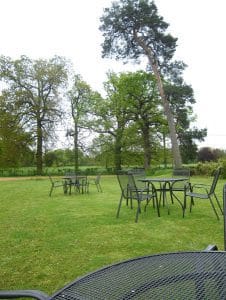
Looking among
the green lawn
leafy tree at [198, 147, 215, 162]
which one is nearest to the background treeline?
leafy tree at [198, 147, 215, 162]

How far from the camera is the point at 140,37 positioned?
16578 millimetres

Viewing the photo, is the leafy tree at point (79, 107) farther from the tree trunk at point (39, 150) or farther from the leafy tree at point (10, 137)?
the leafy tree at point (10, 137)

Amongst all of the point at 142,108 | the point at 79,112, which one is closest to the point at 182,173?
the point at 142,108

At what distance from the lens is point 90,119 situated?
2530 centimetres

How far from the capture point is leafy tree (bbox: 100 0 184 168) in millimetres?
15914

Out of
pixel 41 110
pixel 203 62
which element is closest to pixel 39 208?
pixel 203 62

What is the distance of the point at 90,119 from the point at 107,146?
2592 mm

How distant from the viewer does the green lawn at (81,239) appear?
3.10 metres

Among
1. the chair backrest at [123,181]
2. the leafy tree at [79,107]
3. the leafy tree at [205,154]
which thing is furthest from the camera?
the leafy tree at [205,154]

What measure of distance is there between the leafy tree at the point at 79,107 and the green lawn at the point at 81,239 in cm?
1913

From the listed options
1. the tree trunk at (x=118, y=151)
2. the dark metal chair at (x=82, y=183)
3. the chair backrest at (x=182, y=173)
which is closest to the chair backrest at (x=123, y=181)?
the chair backrest at (x=182, y=173)

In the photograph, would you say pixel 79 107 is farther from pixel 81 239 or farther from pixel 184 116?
pixel 81 239

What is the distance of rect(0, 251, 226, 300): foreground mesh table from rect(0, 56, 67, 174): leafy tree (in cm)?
2324

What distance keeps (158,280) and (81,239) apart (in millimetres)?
3209
